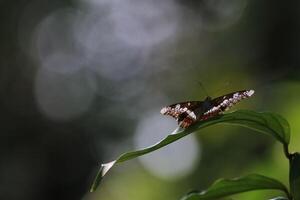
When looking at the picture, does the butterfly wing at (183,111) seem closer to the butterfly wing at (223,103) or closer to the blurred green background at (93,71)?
the butterfly wing at (223,103)

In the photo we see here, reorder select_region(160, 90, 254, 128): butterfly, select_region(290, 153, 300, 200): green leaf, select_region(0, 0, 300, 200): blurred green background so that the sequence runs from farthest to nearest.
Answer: select_region(0, 0, 300, 200): blurred green background < select_region(160, 90, 254, 128): butterfly < select_region(290, 153, 300, 200): green leaf

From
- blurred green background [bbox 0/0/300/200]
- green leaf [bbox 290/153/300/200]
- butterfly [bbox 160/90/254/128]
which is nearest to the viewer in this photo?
green leaf [bbox 290/153/300/200]

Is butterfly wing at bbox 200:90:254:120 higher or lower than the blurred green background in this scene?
higher

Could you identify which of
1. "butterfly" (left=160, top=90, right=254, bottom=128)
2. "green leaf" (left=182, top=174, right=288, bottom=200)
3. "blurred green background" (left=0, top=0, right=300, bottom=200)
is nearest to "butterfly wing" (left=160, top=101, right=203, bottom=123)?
"butterfly" (left=160, top=90, right=254, bottom=128)

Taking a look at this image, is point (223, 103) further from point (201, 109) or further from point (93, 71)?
point (93, 71)

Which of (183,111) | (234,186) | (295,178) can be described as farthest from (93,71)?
(295,178)

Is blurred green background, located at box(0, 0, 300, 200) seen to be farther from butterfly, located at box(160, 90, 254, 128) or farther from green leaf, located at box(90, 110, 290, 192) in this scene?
green leaf, located at box(90, 110, 290, 192)
